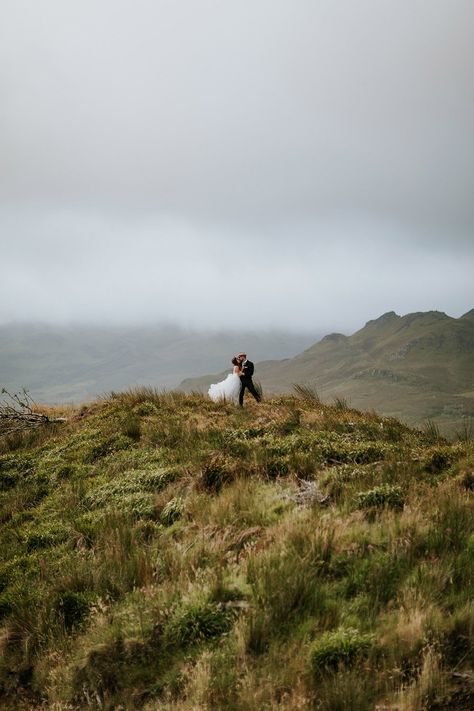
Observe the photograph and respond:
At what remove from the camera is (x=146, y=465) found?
38.0ft

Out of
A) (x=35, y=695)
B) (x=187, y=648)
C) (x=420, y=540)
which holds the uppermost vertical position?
(x=420, y=540)

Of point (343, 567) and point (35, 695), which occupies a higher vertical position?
point (343, 567)

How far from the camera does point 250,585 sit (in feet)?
18.9

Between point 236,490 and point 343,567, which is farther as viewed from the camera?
point 236,490

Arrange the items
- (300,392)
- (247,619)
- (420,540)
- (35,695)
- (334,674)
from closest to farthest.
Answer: (334,674) < (247,619) < (35,695) < (420,540) < (300,392)

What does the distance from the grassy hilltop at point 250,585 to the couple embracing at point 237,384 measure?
29.0 feet

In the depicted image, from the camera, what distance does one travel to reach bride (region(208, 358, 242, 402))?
21.1 meters

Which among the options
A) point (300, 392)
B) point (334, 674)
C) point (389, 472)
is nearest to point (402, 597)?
point (334, 674)

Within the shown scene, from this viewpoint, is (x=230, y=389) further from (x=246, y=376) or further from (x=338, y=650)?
(x=338, y=650)

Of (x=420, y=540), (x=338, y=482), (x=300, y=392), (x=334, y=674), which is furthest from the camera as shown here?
(x=300, y=392)

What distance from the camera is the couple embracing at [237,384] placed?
19984 millimetres

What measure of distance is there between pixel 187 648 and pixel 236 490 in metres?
3.54

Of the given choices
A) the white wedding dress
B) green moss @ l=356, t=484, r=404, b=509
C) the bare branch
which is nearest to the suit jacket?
the white wedding dress

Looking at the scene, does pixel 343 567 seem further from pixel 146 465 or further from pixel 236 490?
pixel 146 465
